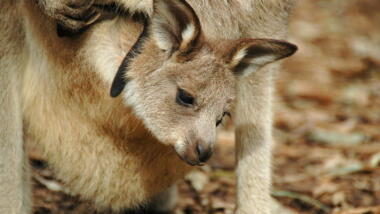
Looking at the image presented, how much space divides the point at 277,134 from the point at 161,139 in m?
2.98

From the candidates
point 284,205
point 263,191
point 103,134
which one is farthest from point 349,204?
point 103,134

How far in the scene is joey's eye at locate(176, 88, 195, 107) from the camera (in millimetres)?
3549

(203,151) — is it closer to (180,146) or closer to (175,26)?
(180,146)

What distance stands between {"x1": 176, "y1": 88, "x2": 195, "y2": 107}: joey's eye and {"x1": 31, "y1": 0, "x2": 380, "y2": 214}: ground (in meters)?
1.41

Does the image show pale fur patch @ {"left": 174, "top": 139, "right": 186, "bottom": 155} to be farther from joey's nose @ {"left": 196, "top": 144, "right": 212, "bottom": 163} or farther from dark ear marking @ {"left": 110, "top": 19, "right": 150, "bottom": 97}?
dark ear marking @ {"left": 110, "top": 19, "right": 150, "bottom": 97}

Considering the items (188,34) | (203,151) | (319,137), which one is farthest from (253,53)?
(319,137)

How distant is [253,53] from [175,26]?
1.45 ft

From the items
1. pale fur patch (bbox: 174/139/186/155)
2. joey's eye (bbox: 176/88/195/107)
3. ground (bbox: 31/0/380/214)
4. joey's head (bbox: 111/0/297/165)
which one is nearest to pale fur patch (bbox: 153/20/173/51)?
joey's head (bbox: 111/0/297/165)

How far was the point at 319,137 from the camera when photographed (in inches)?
251

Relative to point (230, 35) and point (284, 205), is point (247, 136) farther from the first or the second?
point (284, 205)

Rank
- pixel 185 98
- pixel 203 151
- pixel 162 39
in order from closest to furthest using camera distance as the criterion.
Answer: pixel 203 151, pixel 185 98, pixel 162 39

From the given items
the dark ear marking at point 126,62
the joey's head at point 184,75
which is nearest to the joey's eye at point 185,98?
the joey's head at point 184,75

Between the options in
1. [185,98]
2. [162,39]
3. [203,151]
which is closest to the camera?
[203,151]

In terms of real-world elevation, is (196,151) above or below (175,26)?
below
